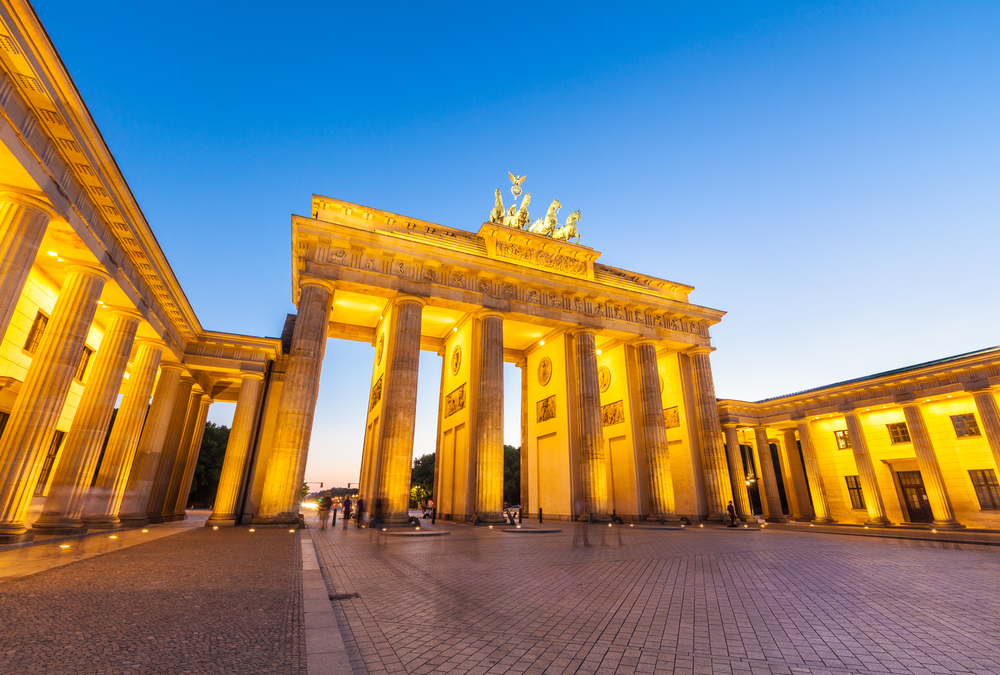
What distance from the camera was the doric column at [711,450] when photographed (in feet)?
90.9

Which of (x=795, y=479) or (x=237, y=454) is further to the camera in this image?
(x=795, y=479)

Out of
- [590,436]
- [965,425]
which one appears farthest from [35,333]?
[965,425]

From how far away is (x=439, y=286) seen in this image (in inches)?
973

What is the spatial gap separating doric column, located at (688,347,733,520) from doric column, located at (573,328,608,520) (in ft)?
25.4

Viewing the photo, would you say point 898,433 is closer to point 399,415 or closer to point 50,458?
point 399,415

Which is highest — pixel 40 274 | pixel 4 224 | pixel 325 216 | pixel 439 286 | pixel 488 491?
pixel 325 216

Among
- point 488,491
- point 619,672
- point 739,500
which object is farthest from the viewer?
point 739,500

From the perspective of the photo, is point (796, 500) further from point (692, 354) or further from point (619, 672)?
point (619, 672)

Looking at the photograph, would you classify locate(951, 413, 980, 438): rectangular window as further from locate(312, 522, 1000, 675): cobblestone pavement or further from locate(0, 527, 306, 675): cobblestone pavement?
locate(0, 527, 306, 675): cobblestone pavement

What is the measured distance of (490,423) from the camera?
76.3ft

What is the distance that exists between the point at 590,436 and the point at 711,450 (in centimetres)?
921

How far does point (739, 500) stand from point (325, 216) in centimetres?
3221

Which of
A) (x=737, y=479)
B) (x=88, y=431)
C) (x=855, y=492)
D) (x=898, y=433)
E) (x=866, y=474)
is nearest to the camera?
(x=88, y=431)

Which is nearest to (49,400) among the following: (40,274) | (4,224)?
(4,224)
